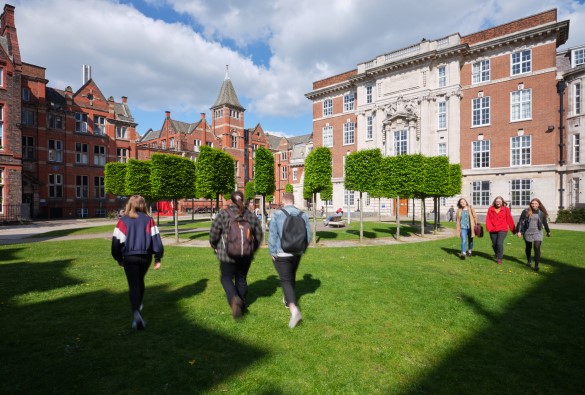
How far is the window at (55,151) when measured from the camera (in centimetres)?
3697

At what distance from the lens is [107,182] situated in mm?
26422

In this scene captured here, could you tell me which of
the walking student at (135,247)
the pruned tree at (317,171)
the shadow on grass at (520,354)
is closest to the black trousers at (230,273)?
the walking student at (135,247)

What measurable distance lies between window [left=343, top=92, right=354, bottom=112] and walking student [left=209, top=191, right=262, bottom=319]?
4047cm

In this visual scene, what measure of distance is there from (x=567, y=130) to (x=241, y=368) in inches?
1439

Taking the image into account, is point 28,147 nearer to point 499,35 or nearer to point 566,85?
point 499,35

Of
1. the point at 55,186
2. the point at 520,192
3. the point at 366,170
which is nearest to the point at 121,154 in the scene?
the point at 55,186

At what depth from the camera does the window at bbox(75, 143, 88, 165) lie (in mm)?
39156

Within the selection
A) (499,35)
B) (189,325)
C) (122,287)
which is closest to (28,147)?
(122,287)

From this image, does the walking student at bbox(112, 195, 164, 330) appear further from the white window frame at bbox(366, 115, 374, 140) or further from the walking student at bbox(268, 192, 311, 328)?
the white window frame at bbox(366, 115, 374, 140)

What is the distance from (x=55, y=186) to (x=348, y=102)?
39.8 metres

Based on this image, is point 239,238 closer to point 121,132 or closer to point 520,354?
point 520,354

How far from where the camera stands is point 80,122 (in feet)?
130

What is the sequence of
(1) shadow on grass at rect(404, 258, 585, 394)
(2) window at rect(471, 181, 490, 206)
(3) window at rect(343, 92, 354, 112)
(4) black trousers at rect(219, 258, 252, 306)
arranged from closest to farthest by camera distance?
(1) shadow on grass at rect(404, 258, 585, 394) < (4) black trousers at rect(219, 258, 252, 306) < (2) window at rect(471, 181, 490, 206) < (3) window at rect(343, 92, 354, 112)

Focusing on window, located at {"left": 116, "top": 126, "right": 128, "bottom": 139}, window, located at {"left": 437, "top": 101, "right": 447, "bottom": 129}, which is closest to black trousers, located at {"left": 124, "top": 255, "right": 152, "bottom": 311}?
window, located at {"left": 437, "top": 101, "right": 447, "bottom": 129}
